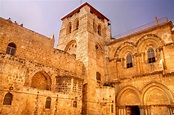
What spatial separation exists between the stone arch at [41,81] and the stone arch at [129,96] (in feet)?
24.1

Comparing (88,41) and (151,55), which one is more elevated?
(88,41)

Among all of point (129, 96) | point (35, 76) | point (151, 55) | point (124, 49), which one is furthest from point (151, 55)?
point (35, 76)

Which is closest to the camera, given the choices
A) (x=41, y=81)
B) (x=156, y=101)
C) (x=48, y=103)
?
(x=48, y=103)

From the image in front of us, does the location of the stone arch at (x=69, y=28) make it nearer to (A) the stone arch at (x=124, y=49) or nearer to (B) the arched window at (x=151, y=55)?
(A) the stone arch at (x=124, y=49)

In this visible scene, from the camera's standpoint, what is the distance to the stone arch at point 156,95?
12.0m

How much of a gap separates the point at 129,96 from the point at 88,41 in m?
7.08

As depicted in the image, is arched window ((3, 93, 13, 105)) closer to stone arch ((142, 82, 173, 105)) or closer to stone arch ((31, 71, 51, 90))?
stone arch ((31, 71, 51, 90))

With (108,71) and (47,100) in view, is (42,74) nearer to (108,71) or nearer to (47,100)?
(47,100)

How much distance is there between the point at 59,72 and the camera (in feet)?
41.2

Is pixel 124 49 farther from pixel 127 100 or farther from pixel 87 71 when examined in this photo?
pixel 127 100

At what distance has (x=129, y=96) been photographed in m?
14.4

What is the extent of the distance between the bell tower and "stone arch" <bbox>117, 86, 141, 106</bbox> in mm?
2581

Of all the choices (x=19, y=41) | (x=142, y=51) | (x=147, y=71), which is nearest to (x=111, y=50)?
(x=142, y=51)

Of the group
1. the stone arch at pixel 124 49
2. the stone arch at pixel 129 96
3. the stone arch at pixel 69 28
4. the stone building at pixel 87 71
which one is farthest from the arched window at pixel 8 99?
the stone arch at pixel 69 28
